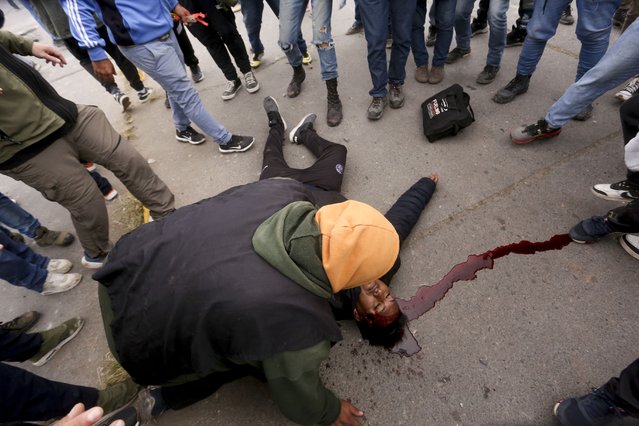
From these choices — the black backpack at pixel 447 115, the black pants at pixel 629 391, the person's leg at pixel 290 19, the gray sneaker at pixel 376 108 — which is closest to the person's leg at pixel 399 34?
the gray sneaker at pixel 376 108

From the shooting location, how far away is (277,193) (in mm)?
1314

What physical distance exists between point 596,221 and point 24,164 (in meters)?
3.15

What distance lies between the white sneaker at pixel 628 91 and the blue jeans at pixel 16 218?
179 inches

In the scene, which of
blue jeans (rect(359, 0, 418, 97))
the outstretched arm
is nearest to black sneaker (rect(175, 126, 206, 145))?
blue jeans (rect(359, 0, 418, 97))

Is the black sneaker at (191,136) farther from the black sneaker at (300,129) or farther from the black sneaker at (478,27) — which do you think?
the black sneaker at (478,27)

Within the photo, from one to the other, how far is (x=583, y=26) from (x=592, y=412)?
2.33m

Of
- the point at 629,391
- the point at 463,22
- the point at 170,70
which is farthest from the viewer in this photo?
the point at 463,22

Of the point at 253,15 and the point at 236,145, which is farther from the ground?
the point at 253,15

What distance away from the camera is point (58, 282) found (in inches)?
85.4

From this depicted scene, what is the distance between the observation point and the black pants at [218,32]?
2881 millimetres

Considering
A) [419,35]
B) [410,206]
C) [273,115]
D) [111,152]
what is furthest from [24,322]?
[419,35]

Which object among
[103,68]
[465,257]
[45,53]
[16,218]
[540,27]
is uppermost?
[45,53]

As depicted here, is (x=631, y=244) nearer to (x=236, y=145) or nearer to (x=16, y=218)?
(x=236, y=145)

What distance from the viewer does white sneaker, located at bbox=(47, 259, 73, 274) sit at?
2.28 meters
